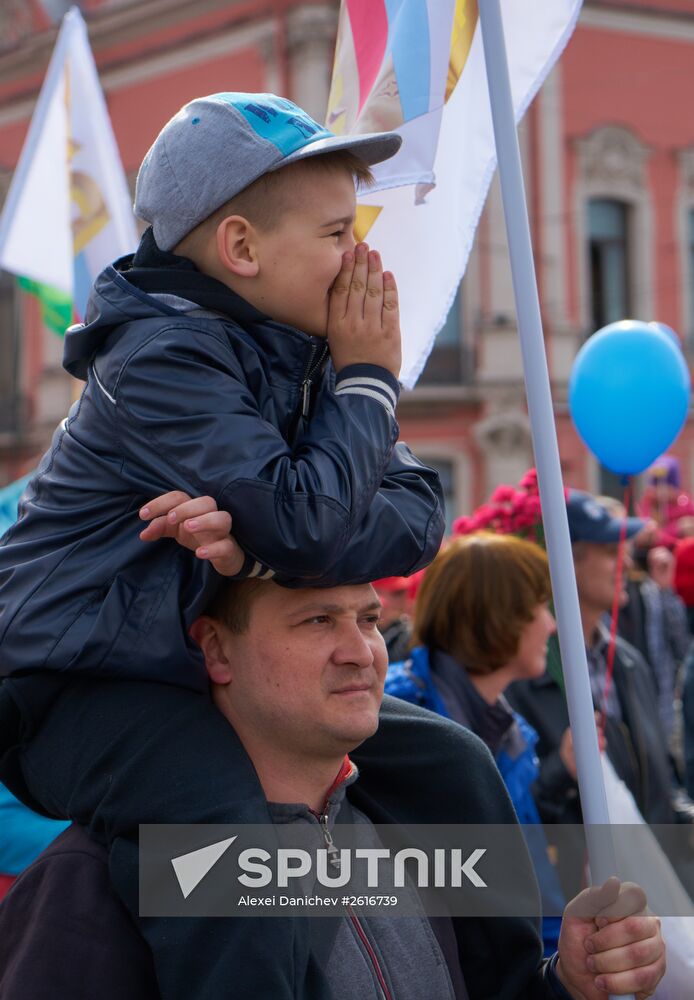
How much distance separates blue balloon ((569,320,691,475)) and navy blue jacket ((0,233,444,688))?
9.66 ft

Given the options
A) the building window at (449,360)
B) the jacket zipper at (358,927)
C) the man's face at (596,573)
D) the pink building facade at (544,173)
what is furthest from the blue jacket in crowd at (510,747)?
the building window at (449,360)

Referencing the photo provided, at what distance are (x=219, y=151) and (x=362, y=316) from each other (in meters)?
0.28

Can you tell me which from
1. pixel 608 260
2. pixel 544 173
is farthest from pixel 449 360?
pixel 608 260

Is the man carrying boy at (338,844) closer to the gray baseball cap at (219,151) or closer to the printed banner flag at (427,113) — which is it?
the gray baseball cap at (219,151)

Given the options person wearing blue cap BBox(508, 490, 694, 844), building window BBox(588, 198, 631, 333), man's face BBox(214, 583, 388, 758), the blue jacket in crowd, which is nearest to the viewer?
man's face BBox(214, 583, 388, 758)

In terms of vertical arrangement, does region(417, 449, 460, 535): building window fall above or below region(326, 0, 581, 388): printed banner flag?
below

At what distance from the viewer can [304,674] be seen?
6.10ft

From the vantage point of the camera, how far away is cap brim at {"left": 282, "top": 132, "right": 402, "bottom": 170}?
5.72ft

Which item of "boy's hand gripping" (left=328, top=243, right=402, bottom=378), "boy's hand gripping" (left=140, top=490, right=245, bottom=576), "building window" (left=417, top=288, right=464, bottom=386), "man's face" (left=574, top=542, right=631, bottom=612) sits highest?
"boy's hand gripping" (left=328, top=243, right=402, bottom=378)

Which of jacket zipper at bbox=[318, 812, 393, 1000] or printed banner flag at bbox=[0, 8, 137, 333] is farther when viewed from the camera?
printed banner flag at bbox=[0, 8, 137, 333]

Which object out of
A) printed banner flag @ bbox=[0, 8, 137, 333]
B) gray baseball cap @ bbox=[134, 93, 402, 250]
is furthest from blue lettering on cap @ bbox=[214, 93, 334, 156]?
printed banner flag @ bbox=[0, 8, 137, 333]

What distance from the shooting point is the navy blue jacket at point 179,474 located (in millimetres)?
1646

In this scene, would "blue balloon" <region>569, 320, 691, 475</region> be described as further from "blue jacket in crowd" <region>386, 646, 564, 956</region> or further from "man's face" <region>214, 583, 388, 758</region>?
"man's face" <region>214, 583, 388, 758</region>

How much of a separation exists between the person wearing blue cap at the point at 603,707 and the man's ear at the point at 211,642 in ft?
6.54
